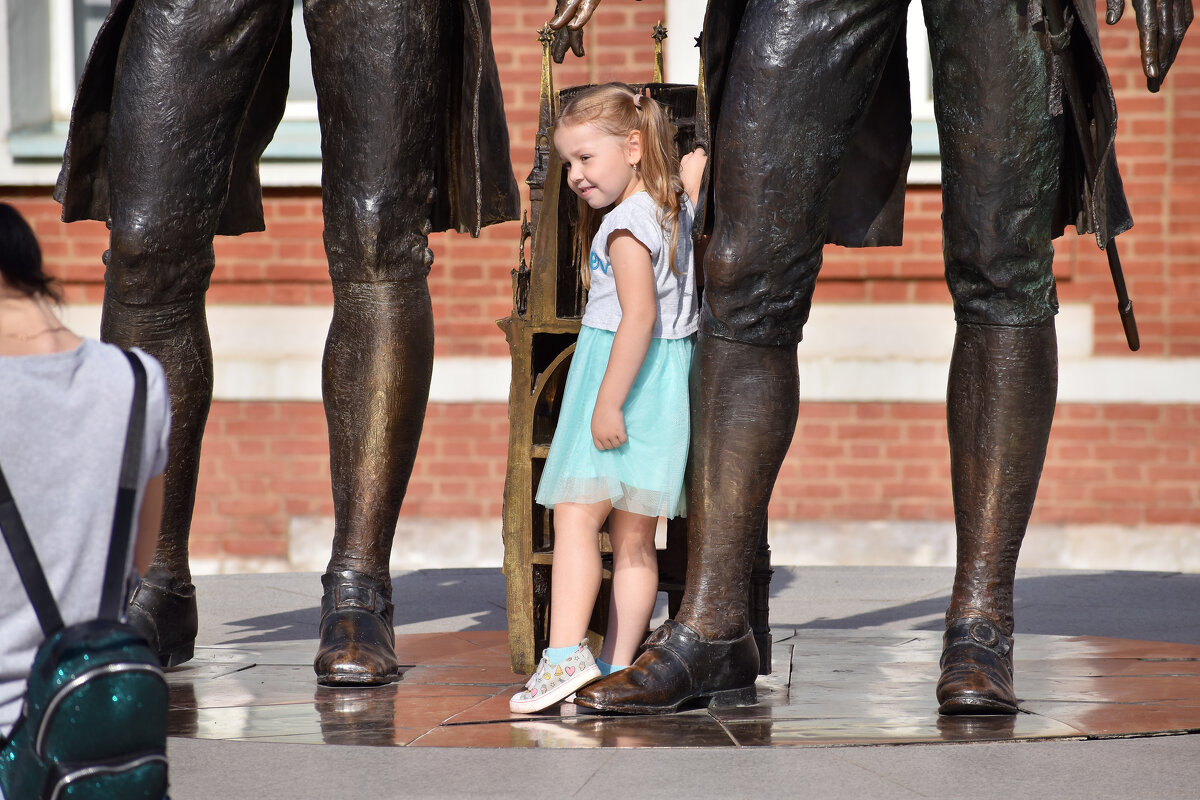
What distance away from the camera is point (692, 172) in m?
3.59

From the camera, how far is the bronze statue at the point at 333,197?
11.5 ft

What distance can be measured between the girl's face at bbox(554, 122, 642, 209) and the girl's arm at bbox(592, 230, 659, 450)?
0.41ft

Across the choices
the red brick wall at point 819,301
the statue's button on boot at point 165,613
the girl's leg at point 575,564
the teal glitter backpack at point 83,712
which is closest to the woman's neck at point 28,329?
the teal glitter backpack at point 83,712

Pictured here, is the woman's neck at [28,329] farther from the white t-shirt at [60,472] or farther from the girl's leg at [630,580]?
the girl's leg at [630,580]

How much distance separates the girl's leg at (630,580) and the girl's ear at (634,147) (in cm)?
69

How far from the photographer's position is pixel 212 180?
3584 millimetres

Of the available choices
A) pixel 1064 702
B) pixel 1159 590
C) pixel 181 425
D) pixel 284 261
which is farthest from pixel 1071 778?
pixel 284 261

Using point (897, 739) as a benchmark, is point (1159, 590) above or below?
below

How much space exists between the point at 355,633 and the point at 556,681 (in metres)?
0.52

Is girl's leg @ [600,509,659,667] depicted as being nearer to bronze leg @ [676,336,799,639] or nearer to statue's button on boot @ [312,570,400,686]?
bronze leg @ [676,336,799,639]

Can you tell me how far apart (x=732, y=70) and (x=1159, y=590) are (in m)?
3.18

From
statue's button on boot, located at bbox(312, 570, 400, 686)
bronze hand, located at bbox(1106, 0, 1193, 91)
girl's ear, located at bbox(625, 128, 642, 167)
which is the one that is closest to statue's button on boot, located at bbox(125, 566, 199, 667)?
statue's button on boot, located at bbox(312, 570, 400, 686)

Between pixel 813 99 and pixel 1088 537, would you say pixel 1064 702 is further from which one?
pixel 1088 537

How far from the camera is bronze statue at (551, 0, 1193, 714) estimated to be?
10.2 ft
